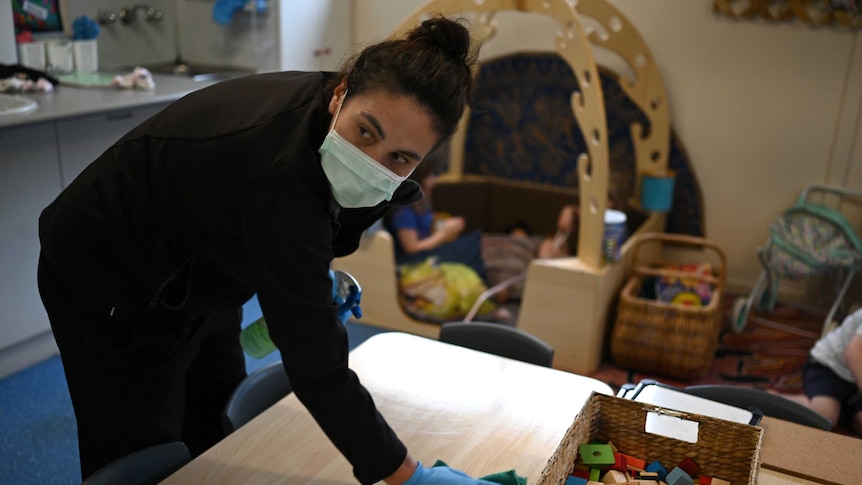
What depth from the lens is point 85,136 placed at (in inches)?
112

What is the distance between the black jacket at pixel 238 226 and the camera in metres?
1.13

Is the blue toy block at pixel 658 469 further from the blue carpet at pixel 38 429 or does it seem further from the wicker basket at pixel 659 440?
the blue carpet at pixel 38 429

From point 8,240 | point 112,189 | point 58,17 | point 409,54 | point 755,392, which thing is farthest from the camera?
point 58,17

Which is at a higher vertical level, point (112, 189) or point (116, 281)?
point (112, 189)

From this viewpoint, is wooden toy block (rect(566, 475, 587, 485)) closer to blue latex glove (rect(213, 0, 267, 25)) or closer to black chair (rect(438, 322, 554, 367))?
black chair (rect(438, 322, 554, 367))

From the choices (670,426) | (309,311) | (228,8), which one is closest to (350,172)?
(309,311)

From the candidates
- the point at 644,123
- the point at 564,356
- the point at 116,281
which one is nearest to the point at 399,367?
the point at 116,281

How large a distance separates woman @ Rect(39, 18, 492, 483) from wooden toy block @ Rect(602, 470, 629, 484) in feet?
0.70

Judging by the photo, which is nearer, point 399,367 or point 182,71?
point 399,367

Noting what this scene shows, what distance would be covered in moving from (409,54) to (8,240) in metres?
2.09

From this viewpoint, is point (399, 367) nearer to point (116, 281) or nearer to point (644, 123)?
point (116, 281)

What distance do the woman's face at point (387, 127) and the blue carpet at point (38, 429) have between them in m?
1.61

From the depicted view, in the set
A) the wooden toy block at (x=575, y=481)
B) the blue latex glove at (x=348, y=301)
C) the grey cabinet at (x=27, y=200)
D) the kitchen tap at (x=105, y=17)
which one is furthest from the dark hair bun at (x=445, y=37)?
the kitchen tap at (x=105, y=17)

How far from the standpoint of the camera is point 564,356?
3018mm
